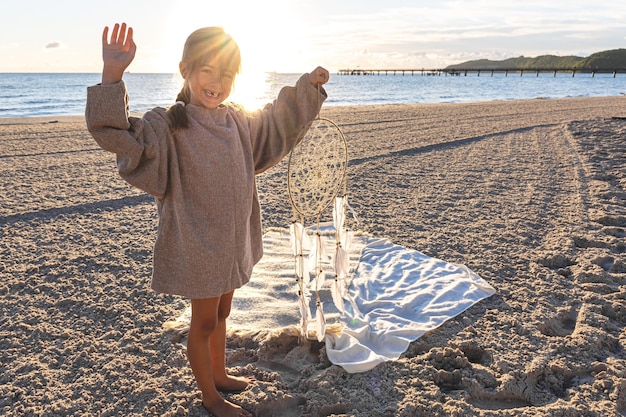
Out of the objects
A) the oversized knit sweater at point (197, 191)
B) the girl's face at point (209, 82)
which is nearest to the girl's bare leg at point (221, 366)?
the oversized knit sweater at point (197, 191)

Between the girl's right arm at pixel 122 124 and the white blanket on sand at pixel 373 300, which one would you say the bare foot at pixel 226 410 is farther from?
the girl's right arm at pixel 122 124

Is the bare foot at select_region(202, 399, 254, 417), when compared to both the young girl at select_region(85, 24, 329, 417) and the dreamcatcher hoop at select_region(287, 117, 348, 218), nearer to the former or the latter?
the young girl at select_region(85, 24, 329, 417)

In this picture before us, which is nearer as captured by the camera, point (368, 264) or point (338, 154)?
point (338, 154)

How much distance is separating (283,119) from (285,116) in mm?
18

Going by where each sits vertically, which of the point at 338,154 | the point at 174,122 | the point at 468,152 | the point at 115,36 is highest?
the point at 115,36

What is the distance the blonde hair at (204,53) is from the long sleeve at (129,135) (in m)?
0.05

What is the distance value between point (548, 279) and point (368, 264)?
127cm

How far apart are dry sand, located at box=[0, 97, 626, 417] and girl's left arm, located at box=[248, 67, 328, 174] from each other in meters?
1.08

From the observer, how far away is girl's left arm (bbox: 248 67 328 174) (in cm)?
209

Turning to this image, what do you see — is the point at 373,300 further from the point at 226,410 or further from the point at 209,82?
the point at 209,82

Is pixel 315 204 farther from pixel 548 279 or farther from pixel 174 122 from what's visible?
pixel 548 279

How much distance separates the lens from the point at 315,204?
2.60 meters

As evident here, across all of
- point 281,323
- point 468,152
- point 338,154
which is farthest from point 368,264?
point 468,152

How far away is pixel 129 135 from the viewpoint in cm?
157
